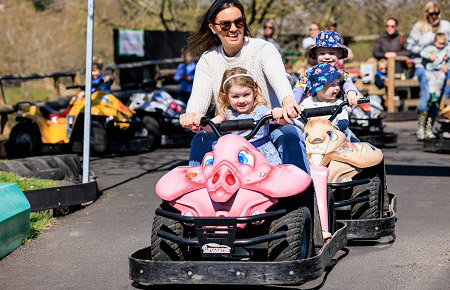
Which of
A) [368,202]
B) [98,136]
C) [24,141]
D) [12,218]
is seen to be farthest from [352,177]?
[24,141]

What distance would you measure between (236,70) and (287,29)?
24.5 metres

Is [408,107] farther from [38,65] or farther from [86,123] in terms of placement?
[86,123]

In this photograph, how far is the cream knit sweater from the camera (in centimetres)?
598

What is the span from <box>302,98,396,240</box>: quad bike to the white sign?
558 inches

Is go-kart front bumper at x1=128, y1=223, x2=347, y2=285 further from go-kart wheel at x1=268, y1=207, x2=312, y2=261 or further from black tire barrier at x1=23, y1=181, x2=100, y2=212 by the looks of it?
black tire barrier at x1=23, y1=181, x2=100, y2=212

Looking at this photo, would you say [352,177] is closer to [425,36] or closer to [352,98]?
[352,98]

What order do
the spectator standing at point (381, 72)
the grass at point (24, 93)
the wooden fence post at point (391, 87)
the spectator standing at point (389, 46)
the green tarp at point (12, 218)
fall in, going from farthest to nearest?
1. the grass at point (24, 93)
2. the wooden fence post at point (391, 87)
3. the spectator standing at point (389, 46)
4. the spectator standing at point (381, 72)
5. the green tarp at point (12, 218)

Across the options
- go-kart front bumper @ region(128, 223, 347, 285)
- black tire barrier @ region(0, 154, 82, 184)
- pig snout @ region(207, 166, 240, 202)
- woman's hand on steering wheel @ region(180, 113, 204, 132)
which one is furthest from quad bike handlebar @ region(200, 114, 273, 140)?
black tire barrier @ region(0, 154, 82, 184)

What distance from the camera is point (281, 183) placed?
194 inches

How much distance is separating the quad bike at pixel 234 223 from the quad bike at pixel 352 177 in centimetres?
124

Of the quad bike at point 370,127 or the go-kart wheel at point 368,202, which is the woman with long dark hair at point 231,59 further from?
the quad bike at point 370,127

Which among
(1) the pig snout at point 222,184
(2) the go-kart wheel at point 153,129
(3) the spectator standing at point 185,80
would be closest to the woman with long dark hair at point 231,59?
(1) the pig snout at point 222,184

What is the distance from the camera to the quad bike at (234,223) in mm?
4750

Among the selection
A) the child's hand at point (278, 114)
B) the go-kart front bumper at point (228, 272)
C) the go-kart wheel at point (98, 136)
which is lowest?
the go-kart wheel at point (98, 136)
